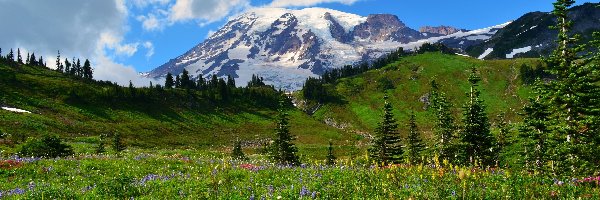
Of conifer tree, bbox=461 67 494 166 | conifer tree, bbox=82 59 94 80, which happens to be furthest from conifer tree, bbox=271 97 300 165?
conifer tree, bbox=82 59 94 80

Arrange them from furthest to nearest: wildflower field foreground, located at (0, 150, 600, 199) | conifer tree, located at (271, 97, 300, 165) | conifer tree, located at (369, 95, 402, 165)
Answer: conifer tree, located at (271, 97, 300, 165) < conifer tree, located at (369, 95, 402, 165) < wildflower field foreground, located at (0, 150, 600, 199)

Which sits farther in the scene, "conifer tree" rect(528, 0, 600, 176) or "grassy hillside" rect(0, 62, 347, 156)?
"grassy hillside" rect(0, 62, 347, 156)

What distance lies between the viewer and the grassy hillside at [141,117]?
85.8m

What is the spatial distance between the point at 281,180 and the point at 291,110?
6561 inches

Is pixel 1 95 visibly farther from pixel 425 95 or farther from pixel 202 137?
pixel 425 95

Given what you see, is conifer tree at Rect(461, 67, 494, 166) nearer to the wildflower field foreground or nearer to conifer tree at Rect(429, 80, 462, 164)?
conifer tree at Rect(429, 80, 462, 164)

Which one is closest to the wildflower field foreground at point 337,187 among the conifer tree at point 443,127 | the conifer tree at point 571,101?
the conifer tree at point 571,101

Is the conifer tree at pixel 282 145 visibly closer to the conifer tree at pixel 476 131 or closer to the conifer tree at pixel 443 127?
the conifer tree at pixel 443 127

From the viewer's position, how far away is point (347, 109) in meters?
189

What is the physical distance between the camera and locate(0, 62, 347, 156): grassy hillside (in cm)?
8575

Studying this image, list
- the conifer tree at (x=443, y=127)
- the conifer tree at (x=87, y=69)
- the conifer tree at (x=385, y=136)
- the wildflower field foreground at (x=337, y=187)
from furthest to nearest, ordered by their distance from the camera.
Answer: the conifer tree at (x=87, y=69)
the conifer tree at (x=443, y=127)
the conifer tree at (x=385, y=136)
the wildflower field foreground at (x=337, y=187)

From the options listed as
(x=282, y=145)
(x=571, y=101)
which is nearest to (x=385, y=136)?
(x=282, y=145)

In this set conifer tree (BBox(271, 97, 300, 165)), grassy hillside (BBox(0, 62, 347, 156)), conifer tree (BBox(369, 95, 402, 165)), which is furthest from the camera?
grassy hillside (BBox(0, 62, 347, 156))

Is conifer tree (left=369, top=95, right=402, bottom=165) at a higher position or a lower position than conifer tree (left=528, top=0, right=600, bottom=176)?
lower
